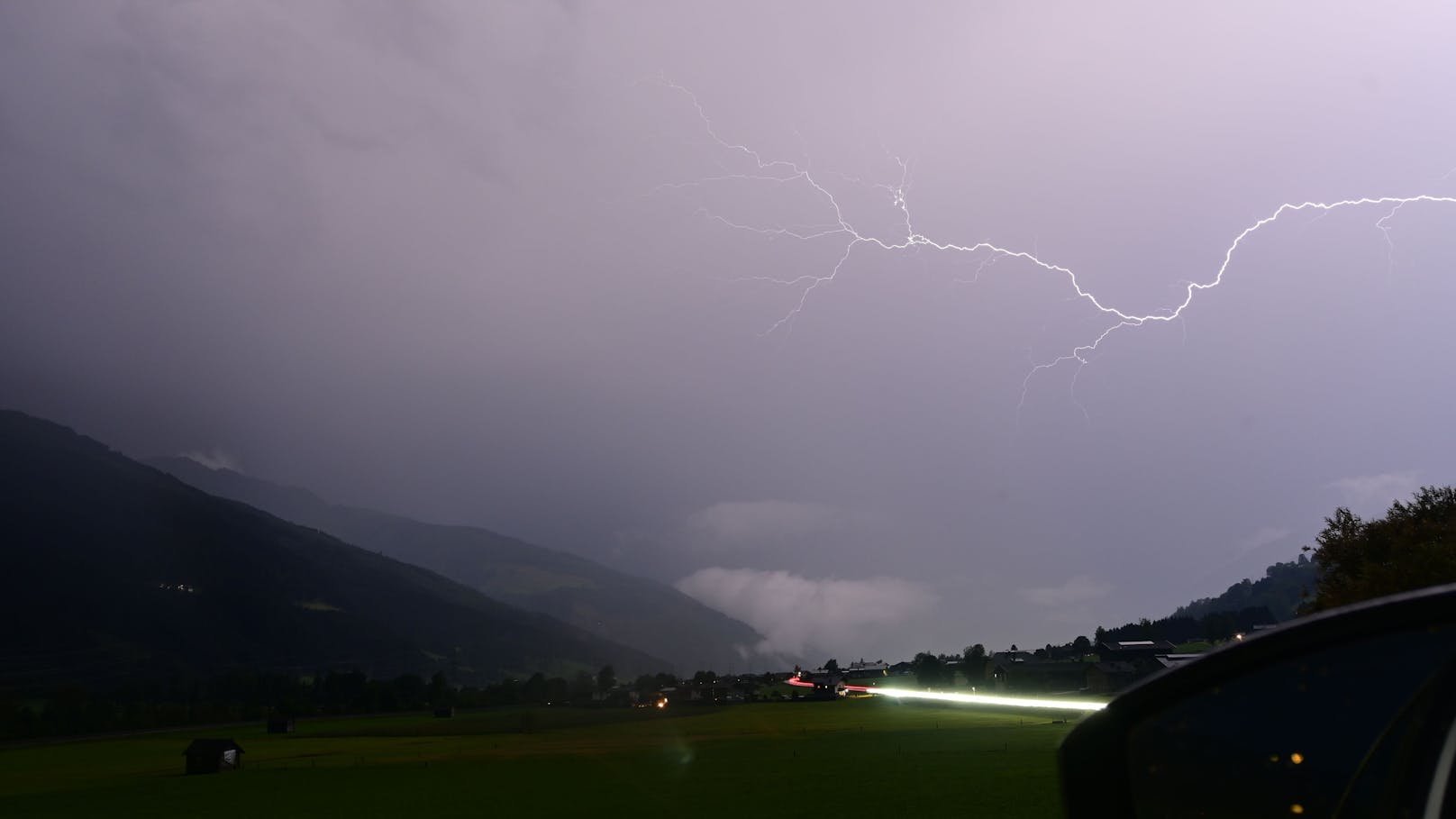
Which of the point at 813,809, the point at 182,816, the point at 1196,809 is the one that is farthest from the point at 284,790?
the point at 1196,809

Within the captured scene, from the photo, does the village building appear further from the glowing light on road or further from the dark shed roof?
the glowing light on road

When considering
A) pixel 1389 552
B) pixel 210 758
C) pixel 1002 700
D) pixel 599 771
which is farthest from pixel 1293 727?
pixel 1002 700

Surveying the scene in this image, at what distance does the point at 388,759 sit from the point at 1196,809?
104845 mm

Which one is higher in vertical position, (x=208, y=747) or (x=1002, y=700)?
(x=208, y=747)

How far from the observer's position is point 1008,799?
140 feet

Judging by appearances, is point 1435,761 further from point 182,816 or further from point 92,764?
point 92,764

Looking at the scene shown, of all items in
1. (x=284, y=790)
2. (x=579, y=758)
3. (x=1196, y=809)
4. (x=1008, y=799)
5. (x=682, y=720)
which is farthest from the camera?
(x=682, y=720)

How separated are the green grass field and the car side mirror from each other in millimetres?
38329

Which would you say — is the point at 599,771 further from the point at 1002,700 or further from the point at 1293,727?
the point at 1002,700

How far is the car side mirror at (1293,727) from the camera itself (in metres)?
3.03

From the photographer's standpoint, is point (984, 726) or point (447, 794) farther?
point (984, 726)

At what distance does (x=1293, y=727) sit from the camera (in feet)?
10.8

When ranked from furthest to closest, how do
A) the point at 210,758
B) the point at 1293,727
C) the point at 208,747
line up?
the point at 208,747 < the point at 210,758 < the point at 1293,727

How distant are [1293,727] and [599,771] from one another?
7458 centimetres
